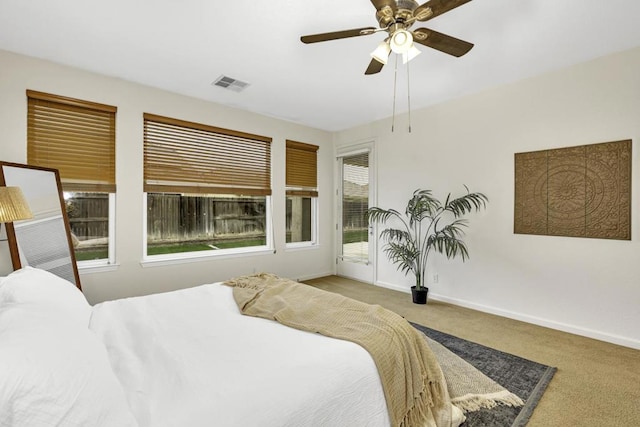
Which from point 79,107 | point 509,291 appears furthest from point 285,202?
point 509,291

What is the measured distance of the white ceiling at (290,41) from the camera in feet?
7.14

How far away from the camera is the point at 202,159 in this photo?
400 centimetres

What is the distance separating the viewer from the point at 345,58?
287 centimetres

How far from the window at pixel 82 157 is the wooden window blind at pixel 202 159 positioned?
402 mm

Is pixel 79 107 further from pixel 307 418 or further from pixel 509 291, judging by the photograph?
pixel 509 291

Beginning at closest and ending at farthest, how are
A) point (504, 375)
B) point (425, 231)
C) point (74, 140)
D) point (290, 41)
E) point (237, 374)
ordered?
1. point (237, 374)
2. point (504, 375)
3. point (290, 41)
4. point (74, 140)
5. point (425, 231)

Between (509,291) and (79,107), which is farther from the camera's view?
(509,291)

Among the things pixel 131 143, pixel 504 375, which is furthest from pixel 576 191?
pixel 131 143

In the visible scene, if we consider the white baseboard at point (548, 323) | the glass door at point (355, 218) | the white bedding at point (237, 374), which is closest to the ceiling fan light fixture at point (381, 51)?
the white bedding at point (237, 374)

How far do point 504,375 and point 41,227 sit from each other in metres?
4.15

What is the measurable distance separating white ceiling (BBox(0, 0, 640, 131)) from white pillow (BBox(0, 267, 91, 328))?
74.9 inches

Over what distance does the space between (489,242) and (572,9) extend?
234cm

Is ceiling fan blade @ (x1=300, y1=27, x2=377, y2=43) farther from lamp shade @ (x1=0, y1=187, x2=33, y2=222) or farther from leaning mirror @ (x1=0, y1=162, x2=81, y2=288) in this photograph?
leaning mirror @ (x1=0, y1=162, x2=81, y2=288)

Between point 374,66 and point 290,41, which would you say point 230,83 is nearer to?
point 290,41
